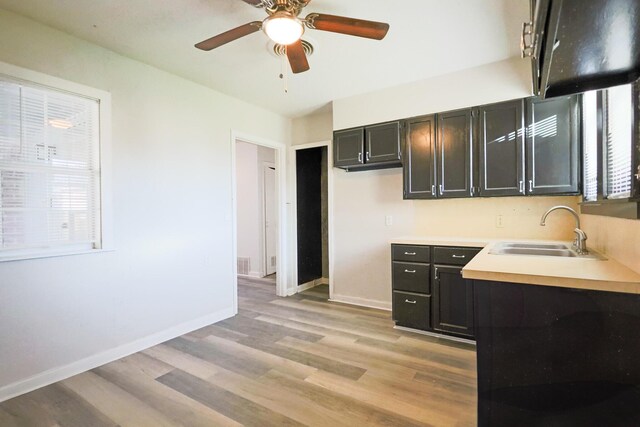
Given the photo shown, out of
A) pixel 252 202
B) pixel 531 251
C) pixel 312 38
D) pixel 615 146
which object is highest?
pixel 312 38

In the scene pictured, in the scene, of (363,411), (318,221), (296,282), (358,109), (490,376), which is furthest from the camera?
(318,221)

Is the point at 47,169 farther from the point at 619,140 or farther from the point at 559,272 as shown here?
the point at 619,140

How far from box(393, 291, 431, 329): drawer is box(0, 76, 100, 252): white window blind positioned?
270cm

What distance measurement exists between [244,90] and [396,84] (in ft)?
5.46

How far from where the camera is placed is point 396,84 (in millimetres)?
3344

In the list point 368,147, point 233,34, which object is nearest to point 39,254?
point 233,34

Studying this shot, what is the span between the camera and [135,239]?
2734 mm

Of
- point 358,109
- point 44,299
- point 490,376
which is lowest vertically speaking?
point 490,376

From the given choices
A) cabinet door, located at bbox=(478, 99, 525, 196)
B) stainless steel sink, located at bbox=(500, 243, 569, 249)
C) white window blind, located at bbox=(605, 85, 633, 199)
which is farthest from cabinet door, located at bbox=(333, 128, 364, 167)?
white window blind, located at bbox=(605, 85, 633, 199)

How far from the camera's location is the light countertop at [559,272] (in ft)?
3.81


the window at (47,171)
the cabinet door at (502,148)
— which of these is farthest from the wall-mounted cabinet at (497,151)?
the window at (47,171)

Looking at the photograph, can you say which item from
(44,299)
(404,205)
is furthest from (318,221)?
(44,299)

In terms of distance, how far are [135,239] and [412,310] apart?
2.61m

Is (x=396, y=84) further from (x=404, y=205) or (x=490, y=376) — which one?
(x=490, y=376)
